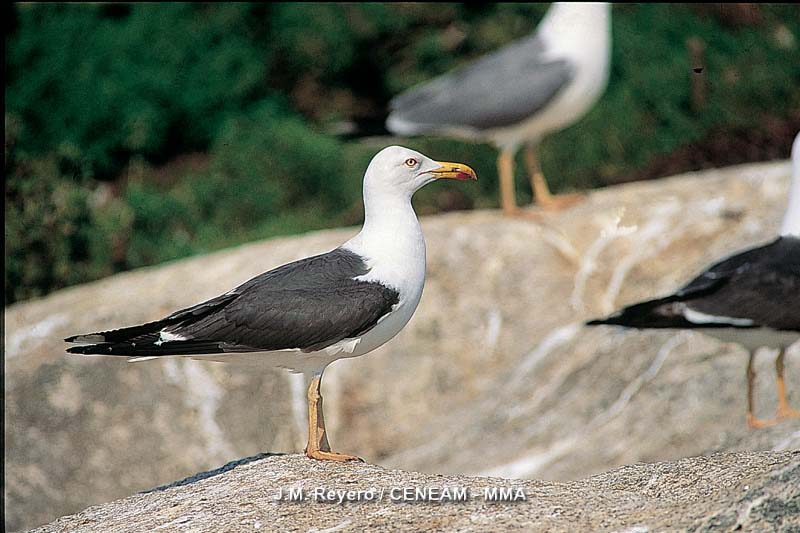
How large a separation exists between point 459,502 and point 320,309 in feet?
2.60

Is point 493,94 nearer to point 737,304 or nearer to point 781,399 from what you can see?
point 737,304

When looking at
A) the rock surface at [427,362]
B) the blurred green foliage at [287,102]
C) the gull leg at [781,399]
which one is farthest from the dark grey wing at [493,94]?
the gull leg at [781,399]

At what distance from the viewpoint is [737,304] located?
5258 millimetres

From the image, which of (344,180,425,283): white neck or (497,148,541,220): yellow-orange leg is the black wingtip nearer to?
(344,180,425,283): white neck

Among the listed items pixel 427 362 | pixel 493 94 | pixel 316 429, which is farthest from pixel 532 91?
pixel 316 429

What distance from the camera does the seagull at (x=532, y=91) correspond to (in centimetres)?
770

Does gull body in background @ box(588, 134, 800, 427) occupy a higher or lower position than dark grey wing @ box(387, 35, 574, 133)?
lower

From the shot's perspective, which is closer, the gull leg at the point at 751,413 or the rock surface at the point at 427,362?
the gull leg at the point at 751,413

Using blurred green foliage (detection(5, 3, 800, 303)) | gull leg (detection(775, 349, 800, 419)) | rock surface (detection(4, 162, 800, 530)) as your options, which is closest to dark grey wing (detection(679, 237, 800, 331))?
gull leg (detection(775, 349, 800, 419))

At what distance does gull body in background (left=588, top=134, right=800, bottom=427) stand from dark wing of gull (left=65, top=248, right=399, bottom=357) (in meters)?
1.54

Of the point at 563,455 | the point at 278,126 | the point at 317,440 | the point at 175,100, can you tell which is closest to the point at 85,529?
the point at 317,440

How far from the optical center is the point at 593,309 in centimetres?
736

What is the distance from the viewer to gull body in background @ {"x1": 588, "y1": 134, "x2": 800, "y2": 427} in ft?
17.2

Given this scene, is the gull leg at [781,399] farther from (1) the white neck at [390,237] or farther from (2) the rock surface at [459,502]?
(1) the white neck at [390,237]
